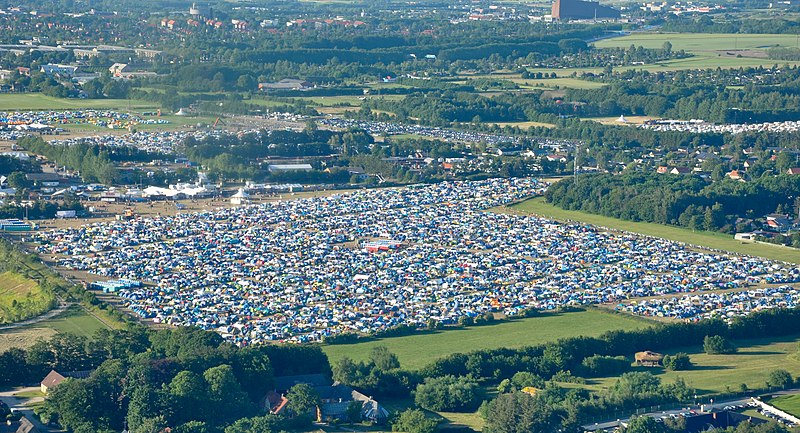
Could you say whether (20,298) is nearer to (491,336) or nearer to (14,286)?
(14,286)

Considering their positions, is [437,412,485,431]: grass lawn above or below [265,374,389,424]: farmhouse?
below

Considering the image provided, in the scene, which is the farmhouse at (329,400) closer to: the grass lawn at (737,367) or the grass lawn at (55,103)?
the grass lawn at (737,367)

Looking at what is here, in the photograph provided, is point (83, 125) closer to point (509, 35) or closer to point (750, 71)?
point (750, 71)

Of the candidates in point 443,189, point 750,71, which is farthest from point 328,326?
point 750,71

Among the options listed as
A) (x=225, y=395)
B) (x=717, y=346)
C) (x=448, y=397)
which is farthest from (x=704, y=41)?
(x=225, y=395)

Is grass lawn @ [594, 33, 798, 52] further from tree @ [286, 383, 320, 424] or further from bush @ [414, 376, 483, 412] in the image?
tree @ [286, 383, 320, 424]

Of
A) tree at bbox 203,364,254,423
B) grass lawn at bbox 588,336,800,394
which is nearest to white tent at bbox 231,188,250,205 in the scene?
grass lawn at bbox 588,336,800,394
